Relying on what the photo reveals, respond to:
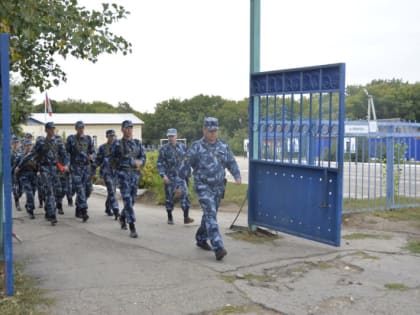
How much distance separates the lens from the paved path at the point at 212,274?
5.40m

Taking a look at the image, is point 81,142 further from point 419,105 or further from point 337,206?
point 419,105

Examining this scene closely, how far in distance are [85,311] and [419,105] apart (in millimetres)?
50699

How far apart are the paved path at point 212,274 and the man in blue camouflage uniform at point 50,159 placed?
100 centimetres

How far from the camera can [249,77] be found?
8.73 metres

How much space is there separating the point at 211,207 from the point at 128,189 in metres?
2.26

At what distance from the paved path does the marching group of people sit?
23.1 inches

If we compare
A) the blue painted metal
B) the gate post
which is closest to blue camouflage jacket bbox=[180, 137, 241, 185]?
the blue painted metal

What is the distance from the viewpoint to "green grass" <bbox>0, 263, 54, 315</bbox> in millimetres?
5105

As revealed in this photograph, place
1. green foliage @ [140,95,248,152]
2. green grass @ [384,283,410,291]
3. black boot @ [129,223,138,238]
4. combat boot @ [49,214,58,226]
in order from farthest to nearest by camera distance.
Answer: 1. green foliage @ [140,95,248,152]
2. combat boot @ [49,214,58,226]
3. black boot @ [129,223,138,238]
4. green grass @ [384,283,410,291]

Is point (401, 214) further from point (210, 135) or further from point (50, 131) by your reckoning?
point (50, 131)

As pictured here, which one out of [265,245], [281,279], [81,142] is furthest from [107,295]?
[81,142]

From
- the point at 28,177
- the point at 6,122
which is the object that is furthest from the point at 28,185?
the point at 6,122

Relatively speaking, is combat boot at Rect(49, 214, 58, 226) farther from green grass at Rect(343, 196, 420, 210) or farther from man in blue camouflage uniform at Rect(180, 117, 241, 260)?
green grass at Rect(343, 196, 420, 210)

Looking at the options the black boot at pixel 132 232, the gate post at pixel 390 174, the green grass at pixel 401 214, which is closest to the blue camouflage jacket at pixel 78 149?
the black boot at pixel 132 232
